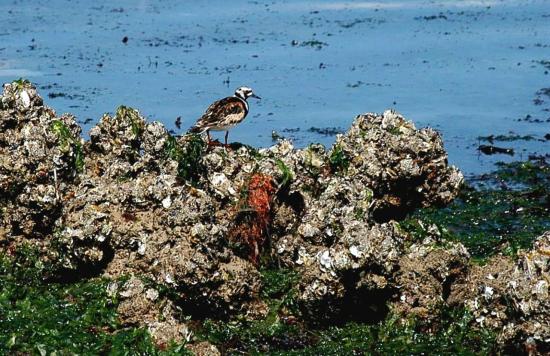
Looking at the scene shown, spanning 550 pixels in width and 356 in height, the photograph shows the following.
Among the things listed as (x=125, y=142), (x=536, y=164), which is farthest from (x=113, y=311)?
(x=536, y=164)

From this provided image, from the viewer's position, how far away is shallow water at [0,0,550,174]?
23859mm

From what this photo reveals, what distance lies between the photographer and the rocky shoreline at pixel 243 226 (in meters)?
10.6

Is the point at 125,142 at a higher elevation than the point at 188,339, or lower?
higher

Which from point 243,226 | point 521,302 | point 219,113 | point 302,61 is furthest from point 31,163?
point 302,61

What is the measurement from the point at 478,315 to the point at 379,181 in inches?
112

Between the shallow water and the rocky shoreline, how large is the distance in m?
6.47

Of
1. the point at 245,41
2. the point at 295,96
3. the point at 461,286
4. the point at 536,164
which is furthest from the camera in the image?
the point at 245,41

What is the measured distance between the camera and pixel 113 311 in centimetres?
1054

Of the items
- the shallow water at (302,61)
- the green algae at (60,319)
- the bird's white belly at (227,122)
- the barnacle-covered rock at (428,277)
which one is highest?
the bird's white belly at (227,122)

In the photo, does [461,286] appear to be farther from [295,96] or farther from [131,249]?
[295,96]

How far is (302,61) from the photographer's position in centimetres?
3078

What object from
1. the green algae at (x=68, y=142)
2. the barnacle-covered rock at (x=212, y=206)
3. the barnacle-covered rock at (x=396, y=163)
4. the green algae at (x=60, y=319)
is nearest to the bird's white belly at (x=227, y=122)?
the barnacle-covered rock at (x=212, y=206)

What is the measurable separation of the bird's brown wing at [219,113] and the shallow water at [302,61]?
210 inches

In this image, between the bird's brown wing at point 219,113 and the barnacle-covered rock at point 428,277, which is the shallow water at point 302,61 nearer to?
the bird's brown wing at point 219,113
